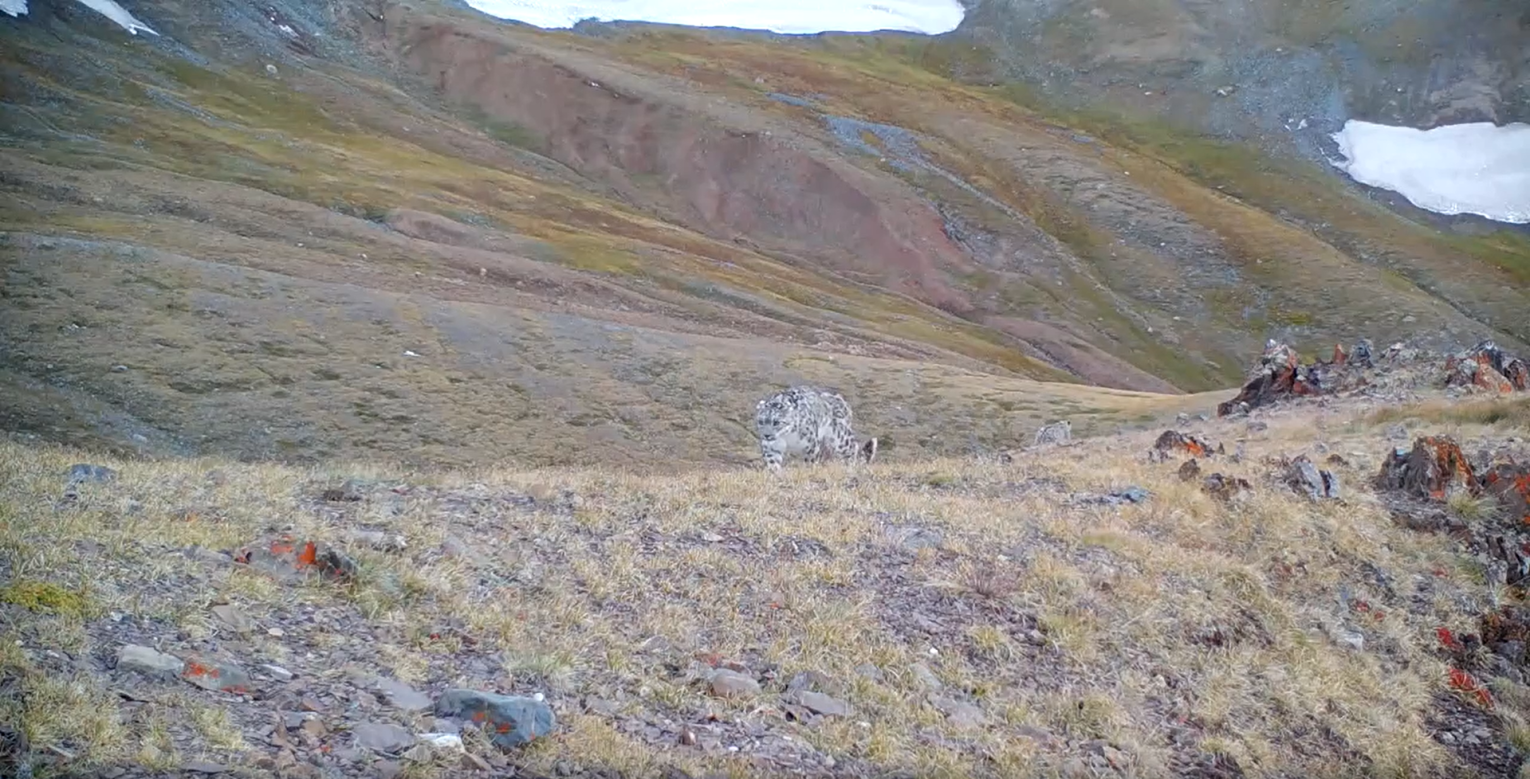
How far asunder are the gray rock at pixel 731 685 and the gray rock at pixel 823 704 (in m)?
0.40

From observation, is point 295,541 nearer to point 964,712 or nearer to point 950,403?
point 964,712

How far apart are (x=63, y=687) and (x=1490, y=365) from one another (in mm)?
30270

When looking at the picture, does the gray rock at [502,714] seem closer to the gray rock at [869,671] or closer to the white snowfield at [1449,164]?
the gray rock at [869,671]

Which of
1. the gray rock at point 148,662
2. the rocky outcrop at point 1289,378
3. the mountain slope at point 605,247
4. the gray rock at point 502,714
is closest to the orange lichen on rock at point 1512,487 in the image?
the rocky outcrop at point 1289,378

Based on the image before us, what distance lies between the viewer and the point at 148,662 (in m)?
7.87

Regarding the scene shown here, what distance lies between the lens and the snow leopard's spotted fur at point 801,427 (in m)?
22.1

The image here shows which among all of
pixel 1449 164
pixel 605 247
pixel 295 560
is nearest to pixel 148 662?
pixel 295 560

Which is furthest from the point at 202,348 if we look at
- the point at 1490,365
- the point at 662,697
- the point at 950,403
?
the point at 1490,365

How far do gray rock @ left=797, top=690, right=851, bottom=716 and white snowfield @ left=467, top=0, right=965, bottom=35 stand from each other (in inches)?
5185

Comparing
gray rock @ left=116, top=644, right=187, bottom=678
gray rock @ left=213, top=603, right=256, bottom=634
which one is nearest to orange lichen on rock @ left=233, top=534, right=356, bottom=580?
gray rock @ left=213, top=603, right=256, bottom=634

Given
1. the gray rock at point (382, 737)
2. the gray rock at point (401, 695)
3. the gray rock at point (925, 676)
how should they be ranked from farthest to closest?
the gray rock at point (925, 676)
the gray rock at point (401, 695)
the gray rock at point (382, 737)

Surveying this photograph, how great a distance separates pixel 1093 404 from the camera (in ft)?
145

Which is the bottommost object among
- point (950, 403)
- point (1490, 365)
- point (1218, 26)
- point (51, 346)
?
point (51, 346)

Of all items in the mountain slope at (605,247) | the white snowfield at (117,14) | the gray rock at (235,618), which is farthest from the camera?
the white snowfield at (117,14)
